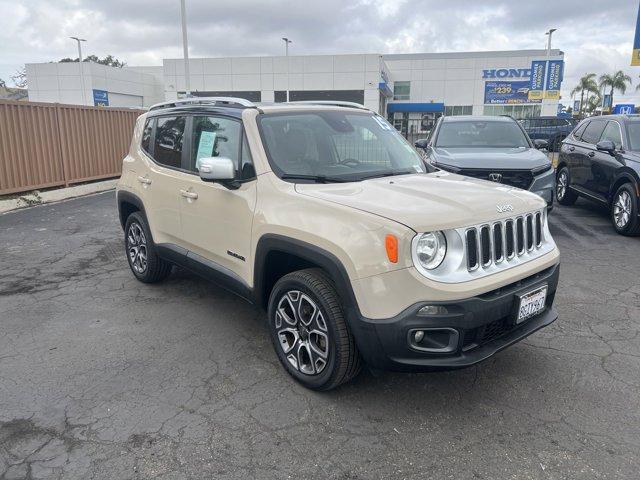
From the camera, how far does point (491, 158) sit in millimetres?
7410

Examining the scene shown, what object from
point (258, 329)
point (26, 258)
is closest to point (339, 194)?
point (258, 329)

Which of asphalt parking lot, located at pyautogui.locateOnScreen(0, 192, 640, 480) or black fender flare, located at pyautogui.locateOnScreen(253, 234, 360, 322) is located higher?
black fender flare, located at pyautogui.locateOnScreen(253, 234, 360, 322)

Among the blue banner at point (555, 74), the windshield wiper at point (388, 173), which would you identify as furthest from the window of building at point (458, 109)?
the windshield wiper at point (388, 173)

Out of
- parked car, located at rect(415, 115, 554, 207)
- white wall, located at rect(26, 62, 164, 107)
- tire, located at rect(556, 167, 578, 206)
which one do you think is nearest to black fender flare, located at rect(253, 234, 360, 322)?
parked car, located at rect(415, 115, 554, 207)

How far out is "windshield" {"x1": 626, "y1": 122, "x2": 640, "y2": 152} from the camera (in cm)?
771

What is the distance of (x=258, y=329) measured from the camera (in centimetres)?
436

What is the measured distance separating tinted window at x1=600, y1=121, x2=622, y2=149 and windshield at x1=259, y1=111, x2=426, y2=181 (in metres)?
5.33

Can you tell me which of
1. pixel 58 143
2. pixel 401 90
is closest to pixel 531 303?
pixel 58 143

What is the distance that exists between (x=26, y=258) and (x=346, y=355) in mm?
5459

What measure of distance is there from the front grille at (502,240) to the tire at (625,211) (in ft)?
15.9

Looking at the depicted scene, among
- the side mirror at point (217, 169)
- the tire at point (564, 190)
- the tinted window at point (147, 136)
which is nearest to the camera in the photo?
the side mirror at point (217, 169)

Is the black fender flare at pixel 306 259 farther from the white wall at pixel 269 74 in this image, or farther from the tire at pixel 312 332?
the white wall at pixel 269 74

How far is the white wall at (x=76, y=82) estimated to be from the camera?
45.4 meters

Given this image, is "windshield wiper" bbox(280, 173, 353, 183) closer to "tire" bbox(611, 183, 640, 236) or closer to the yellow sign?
"tire" bbox(611, 183, 640, 236)
